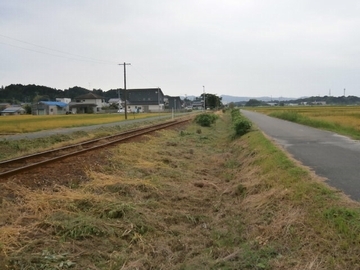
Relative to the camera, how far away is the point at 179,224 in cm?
566

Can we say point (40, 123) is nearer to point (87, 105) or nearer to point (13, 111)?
point (87, 105)

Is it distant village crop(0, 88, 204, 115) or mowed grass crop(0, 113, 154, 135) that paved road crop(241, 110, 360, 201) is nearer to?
mowed grass crop(0, 113, 154, 135)

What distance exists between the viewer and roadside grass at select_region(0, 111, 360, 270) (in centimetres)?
396

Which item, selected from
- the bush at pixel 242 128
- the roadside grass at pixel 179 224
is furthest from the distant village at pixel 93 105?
the roadside grass at pixel 179 224

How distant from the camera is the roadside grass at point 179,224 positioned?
156 inches

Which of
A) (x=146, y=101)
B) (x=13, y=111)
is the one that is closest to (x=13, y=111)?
(x=13, y=111)

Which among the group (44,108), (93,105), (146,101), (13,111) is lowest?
(13,111)

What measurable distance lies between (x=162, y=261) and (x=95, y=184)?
3380 millimetres

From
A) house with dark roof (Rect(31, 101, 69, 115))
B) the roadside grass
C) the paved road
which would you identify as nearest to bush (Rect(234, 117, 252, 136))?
the paved road

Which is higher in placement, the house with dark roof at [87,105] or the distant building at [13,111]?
the house with dark roof at [87,105]

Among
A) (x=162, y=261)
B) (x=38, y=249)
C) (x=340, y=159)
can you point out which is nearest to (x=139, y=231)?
(x=162, y=261)

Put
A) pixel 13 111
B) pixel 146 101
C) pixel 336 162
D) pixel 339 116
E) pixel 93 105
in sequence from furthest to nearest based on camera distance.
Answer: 1. pixel 146 101
2. pixel 93 105
3. pixel 13 111
4. pixel 339 116
5. pixel 336 162

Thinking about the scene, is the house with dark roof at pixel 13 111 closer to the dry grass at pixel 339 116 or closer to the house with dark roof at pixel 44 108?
the house with dark roof at pixel 44 108

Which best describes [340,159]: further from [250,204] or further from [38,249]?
[38,249]
